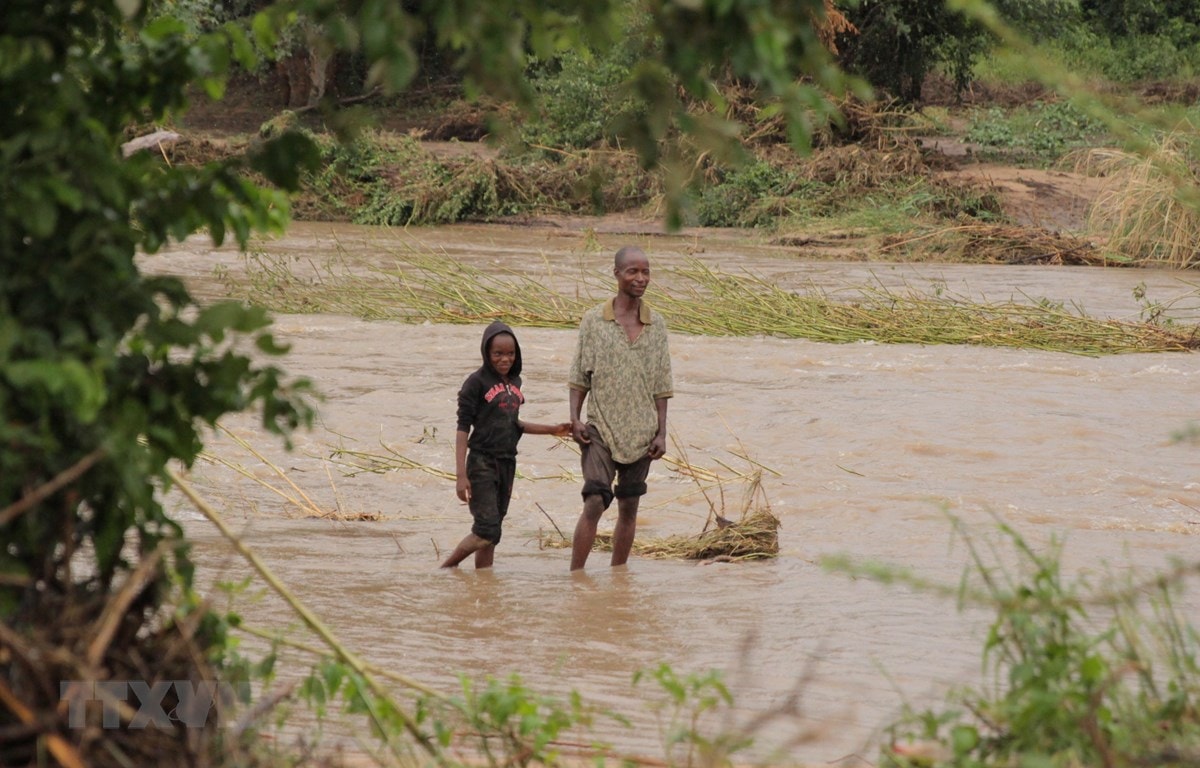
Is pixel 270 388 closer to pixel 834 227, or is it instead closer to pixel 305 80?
pixel 834 227

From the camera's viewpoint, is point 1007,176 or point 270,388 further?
point 1007,176

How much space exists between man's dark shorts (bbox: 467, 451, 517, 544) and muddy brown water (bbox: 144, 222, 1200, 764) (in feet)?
0.86

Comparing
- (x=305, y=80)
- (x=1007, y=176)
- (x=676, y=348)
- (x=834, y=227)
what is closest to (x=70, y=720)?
(x=676, y=348)

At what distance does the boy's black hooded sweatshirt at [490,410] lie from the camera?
21.4ft

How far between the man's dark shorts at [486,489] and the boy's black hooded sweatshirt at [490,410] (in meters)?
0.05

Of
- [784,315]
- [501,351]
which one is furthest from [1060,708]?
[784,315]

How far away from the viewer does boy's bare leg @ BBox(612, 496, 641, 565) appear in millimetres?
6778

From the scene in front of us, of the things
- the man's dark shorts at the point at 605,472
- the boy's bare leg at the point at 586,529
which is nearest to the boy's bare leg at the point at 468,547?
the boy's bare leg at the point at 586,529

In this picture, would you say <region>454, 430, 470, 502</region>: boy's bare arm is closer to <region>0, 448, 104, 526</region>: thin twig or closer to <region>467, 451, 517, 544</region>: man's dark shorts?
<region>467, 451, 517, 544</region>: man's dark shorts

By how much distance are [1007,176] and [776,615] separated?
19.0 meters

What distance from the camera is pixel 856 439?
9508 mm

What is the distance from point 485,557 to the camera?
6781 mm

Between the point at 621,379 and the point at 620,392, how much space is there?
2.3 inches

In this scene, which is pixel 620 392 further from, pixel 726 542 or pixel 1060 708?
pixel 1060 708
